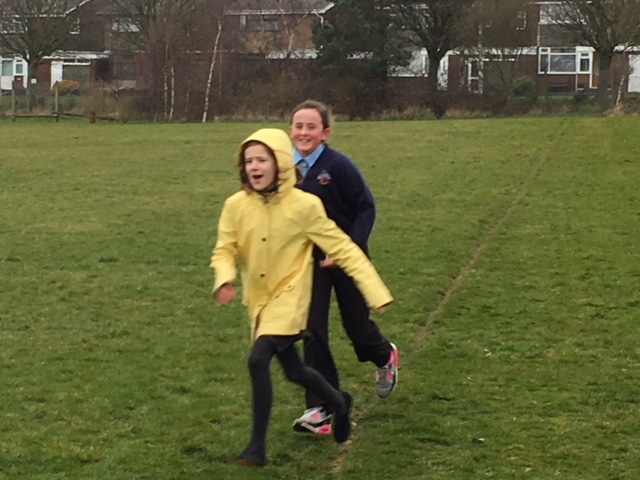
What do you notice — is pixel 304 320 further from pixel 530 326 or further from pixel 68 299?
pixel 68 299

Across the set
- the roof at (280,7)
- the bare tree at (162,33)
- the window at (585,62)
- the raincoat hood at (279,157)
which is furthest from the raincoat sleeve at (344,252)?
the window at (585,62)

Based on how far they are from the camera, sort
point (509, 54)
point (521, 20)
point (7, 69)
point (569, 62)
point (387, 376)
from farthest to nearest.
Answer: point (7, 69)
point (569, 62)
point (521, 20)
point (509, 54)
point (387, 376)

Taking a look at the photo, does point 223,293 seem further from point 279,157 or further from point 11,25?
point 11,25

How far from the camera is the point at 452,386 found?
23.0ft

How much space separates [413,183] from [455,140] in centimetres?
943

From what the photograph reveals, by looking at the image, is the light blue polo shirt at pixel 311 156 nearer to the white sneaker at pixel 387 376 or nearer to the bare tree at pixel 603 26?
the white sneaker at pixel 387 376

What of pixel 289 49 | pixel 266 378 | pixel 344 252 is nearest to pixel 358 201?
pixel 344 252

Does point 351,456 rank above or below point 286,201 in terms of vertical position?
below

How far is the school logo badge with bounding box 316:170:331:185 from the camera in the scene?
5.90 m

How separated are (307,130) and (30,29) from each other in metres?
51.5

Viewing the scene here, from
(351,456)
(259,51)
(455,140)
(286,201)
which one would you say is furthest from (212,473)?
(259,51)

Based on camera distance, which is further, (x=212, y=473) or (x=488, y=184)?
(x=488, y=184)

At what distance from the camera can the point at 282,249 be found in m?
5.42

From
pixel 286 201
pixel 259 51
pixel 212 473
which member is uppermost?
pixel 259 51
